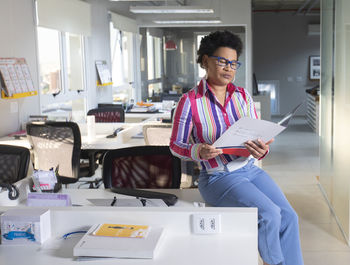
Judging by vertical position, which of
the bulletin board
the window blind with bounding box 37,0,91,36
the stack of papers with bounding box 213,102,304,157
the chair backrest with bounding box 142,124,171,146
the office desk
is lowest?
the office desk

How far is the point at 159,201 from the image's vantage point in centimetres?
239

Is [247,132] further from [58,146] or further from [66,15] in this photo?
[66,15]

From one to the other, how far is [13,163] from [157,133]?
1.45 metres

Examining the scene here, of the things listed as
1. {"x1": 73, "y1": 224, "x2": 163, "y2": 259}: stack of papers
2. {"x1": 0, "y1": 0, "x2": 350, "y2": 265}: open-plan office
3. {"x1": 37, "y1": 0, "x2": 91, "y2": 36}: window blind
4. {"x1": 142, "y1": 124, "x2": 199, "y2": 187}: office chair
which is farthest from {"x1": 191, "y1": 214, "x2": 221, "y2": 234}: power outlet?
{"x1": 37, "y1": 0, "x2": 91, "y2": 36}: window blind

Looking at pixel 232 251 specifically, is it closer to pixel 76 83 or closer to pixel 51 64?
pixel 51 64

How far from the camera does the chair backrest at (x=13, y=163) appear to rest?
324 cm

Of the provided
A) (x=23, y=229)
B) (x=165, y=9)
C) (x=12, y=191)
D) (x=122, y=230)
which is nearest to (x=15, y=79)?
(x=165, y=9)

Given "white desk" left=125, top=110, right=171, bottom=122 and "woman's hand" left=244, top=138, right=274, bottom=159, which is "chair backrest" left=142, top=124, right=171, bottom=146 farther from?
"white desk" left=125, top=110, right=171, bottom=122

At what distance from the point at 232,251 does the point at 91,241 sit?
1.61ft

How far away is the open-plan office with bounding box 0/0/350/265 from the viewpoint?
1.92 meters

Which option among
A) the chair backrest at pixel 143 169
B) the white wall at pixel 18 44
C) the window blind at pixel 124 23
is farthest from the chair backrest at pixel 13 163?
the window blind at pixel 124 23

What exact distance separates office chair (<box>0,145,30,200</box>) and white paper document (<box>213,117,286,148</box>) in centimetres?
140

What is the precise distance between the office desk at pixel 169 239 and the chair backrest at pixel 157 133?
241 cm

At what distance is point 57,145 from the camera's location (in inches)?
179
